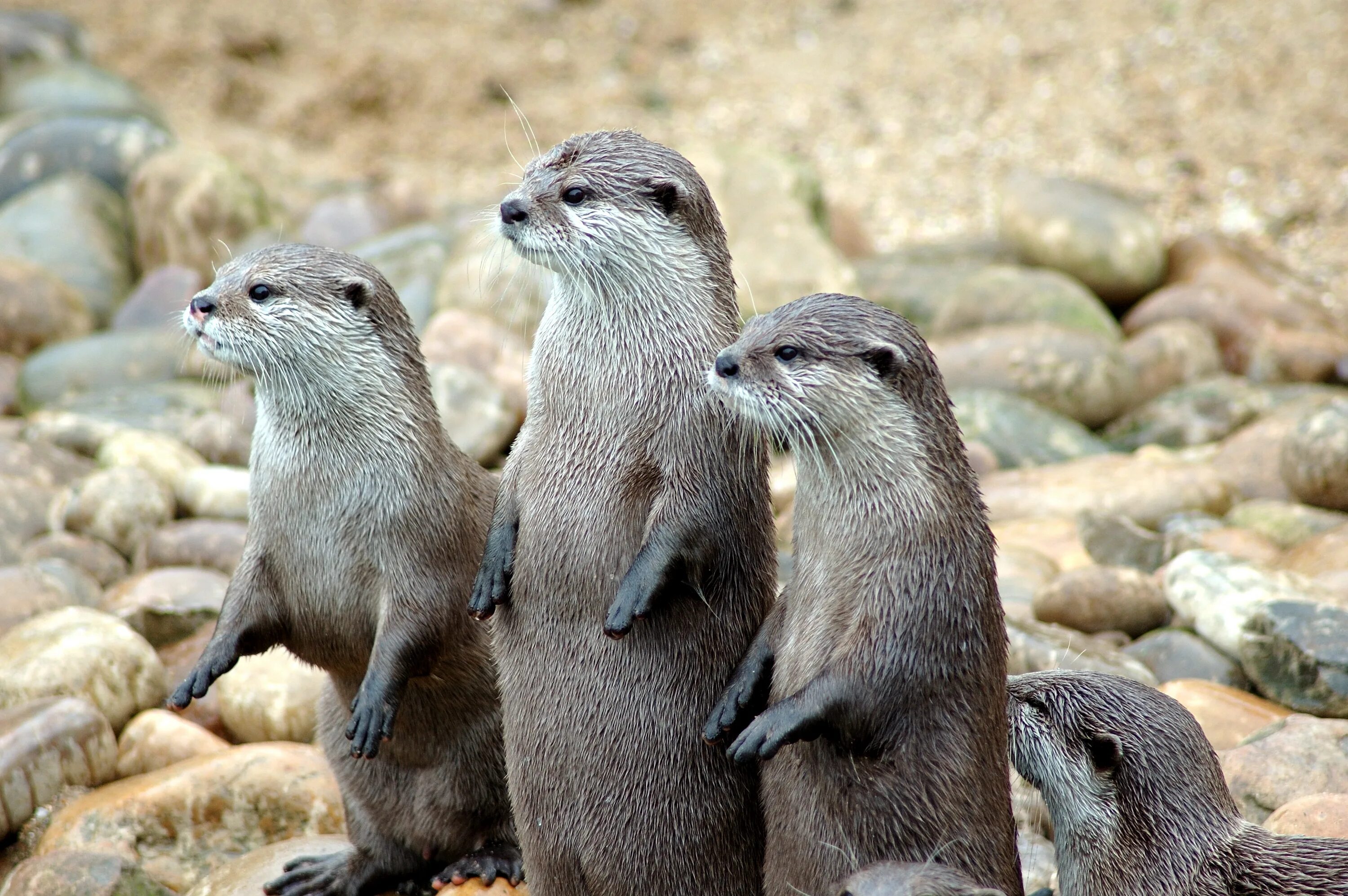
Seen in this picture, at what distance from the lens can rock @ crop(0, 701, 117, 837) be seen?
15.6 feet

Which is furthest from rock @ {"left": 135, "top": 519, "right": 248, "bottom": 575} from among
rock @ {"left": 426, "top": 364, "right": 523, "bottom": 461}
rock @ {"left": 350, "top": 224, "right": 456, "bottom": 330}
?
rock @ {"left": 350, "top": 224, "right": 456, "bottom": 330}

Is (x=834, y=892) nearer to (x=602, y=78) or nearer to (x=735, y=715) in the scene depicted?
(x=735, y=715)

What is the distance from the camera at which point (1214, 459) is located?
8242mm

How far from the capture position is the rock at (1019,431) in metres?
8.61

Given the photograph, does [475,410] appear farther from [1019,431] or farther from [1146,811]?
[1146,811]

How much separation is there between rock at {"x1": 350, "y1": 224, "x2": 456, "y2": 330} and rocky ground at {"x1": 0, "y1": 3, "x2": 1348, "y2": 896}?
0.04 metres

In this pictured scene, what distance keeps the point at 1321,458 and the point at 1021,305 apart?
3.38 metres

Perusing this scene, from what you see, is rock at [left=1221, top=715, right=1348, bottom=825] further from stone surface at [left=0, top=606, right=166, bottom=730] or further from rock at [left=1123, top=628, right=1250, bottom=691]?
stone surface at [left=0, top=606, right=166, bottom=730]

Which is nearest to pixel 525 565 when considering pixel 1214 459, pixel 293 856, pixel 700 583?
pixel 700 583

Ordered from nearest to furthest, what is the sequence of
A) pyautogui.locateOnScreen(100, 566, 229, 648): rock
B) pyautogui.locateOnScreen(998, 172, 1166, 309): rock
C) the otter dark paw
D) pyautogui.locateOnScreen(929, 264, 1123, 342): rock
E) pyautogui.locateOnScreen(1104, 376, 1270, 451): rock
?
the otter dark paw
pyautogui.locateOnScreen(100, 566, 229, 648): rock
pyautogui.locateOnScreen(1104, 376, 1270, 451): rock
pyautogui.locateOnScreen(929, 264, 1123, 342): rock
pyautogui.locateOnScreen(998, 172, 1166, 309): rock

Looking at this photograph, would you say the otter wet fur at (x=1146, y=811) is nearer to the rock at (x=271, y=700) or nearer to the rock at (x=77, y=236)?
the rock at (x=271, y=700)

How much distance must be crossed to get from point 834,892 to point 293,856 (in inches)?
76.4

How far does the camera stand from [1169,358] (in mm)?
9805

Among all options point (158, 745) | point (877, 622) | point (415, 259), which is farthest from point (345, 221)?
point (877, 622)
